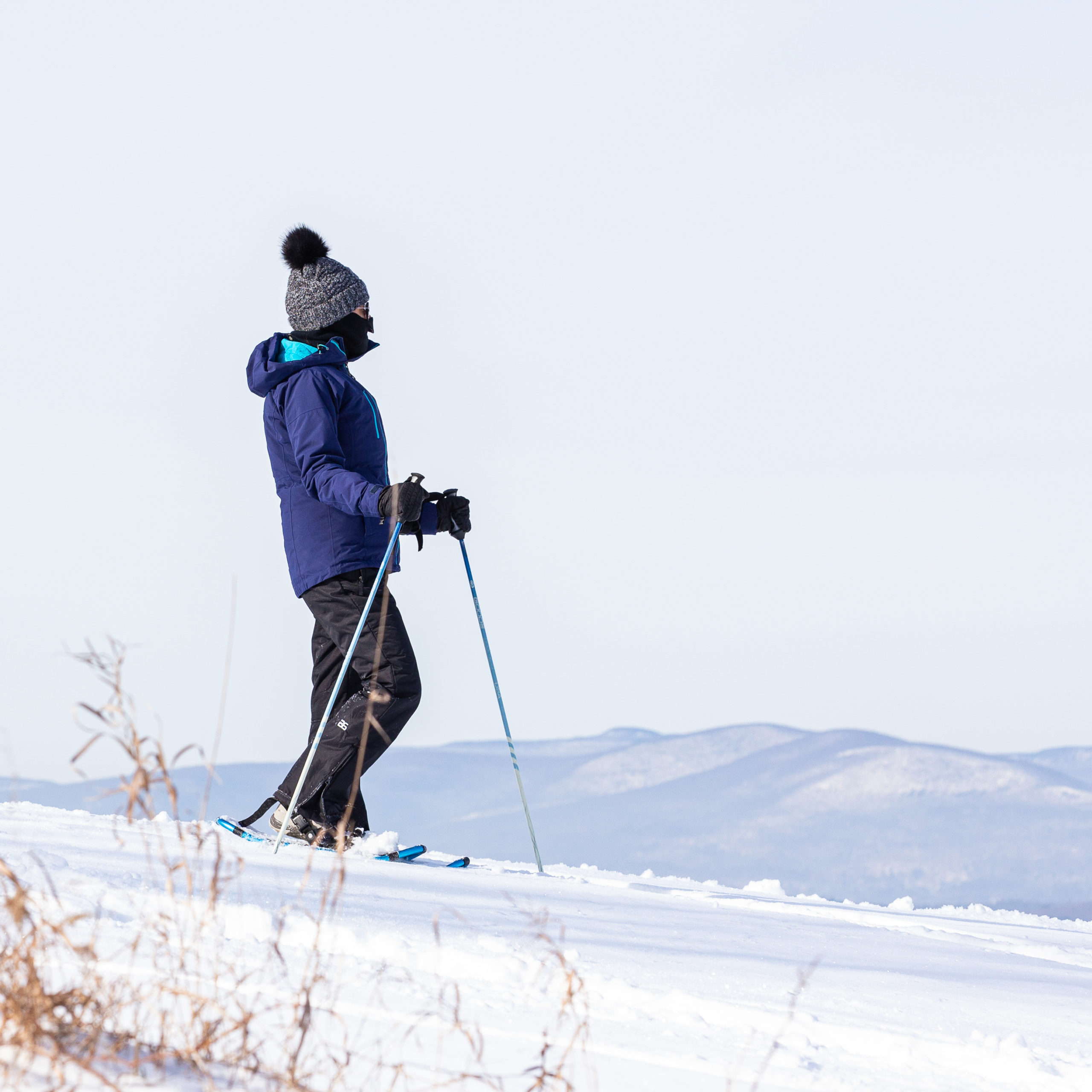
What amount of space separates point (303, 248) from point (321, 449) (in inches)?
36.5

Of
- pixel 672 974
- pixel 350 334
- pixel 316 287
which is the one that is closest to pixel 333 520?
A: pixel 350 334

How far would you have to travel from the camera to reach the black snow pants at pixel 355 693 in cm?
397

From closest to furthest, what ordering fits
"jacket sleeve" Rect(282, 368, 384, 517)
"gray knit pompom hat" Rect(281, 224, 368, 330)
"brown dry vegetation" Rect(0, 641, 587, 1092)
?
"brown dry vegetation" Rect(0, 641, 587, 1092)
"jacket sleeve" Rect(282, 368, 384, 517)
"gray knit pompom hat" Rect(281, 224, 368, 330)

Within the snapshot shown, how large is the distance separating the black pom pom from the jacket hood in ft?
1.04

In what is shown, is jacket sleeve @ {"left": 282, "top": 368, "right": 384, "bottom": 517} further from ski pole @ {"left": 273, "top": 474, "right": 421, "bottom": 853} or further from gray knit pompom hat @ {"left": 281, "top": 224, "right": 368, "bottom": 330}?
gray knit pompom hat @ {"left": 281, "top": 224, "right": 368, "bottom": 330}

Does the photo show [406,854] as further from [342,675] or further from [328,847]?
[342,675]

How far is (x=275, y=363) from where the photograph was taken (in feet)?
13.6

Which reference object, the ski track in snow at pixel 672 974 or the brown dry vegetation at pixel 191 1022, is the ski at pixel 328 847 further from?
the brown dry vegetation at pixel 191 1022

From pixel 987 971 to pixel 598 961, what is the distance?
1263mm

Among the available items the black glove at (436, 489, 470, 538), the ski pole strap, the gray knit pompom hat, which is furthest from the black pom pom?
the ski pole strap

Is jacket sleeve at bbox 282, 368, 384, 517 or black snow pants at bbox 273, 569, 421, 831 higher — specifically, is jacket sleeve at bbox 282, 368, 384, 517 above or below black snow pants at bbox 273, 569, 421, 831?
above

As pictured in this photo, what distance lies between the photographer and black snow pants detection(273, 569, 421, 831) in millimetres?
3973

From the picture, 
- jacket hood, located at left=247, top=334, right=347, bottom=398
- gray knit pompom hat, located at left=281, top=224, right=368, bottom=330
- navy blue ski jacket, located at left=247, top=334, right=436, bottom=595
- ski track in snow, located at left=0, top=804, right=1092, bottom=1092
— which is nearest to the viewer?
ski track in snow, located at left=0, top=804, right=1092, bottom=1092

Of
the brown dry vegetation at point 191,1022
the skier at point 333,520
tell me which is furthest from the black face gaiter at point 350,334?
the brown dry vegetation at point 191,1022
